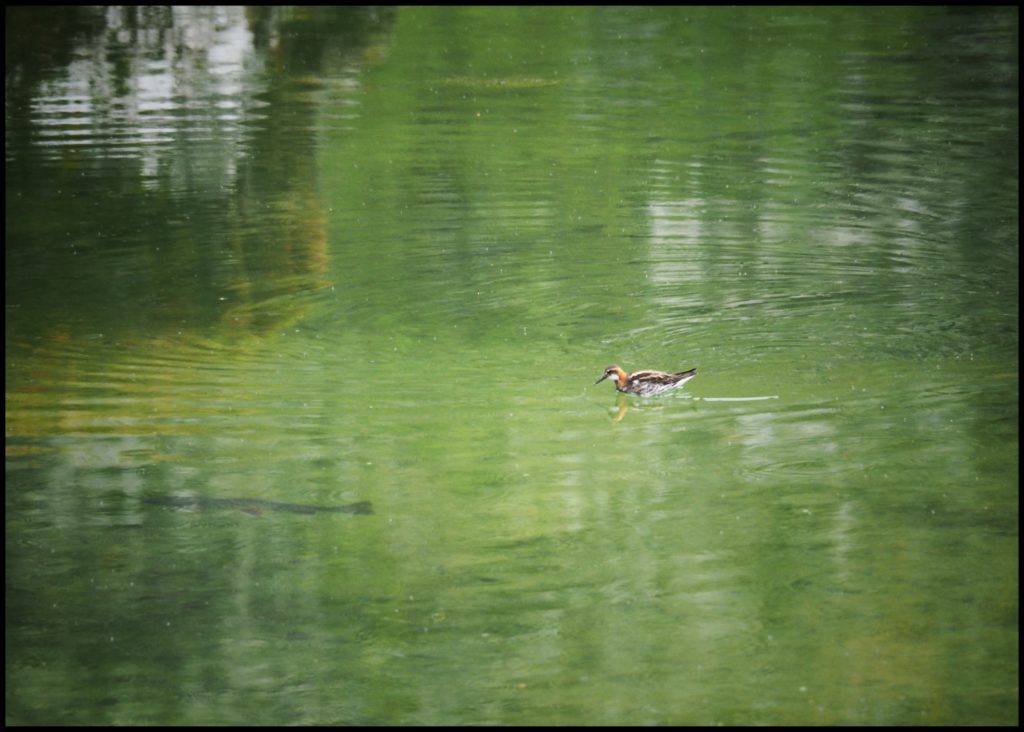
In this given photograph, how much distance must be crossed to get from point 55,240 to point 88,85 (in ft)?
21.4

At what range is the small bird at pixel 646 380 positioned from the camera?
7777 millimetres

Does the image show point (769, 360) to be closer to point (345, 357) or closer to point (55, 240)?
point (345, 357)

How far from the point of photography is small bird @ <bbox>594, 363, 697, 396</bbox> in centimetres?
778

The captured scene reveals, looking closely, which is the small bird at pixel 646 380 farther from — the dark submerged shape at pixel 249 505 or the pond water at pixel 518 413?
the dark submerged shape at pixel 249 505

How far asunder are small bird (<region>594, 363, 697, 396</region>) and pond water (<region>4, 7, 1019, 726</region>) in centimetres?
6

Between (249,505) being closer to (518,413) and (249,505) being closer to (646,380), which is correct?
(518,413)

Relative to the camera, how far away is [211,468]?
7.31 m

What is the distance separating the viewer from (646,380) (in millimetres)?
7789

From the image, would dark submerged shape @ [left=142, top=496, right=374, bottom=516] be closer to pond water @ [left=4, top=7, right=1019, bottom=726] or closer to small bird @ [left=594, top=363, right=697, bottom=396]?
pond water @ [left=4, top=7, right=1019, bottom=726]

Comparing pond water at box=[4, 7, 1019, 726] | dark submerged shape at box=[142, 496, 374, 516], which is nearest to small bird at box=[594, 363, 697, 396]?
pond water at box=[4, 7, 1019, 726]

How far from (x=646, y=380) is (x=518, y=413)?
2.00 ft

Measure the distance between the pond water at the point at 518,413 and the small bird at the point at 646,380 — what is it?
0.06m

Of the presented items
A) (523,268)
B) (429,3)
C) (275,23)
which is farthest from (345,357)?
(429,3)

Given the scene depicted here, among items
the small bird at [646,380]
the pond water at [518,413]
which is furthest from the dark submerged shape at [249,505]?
the small bird at [646,380]
